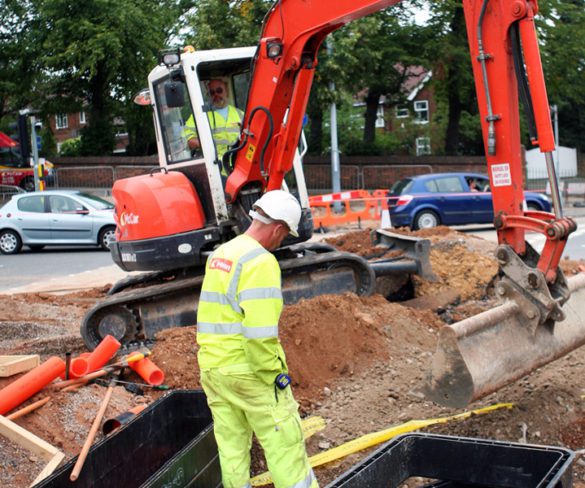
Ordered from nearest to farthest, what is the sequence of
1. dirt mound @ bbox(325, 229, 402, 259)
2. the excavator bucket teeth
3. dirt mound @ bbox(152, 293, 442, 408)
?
the excavator bucket teeth, dirt mound @ bbox(152, 293, 442, 408), dirt mound @ bbox(325, 229, 402, 259)

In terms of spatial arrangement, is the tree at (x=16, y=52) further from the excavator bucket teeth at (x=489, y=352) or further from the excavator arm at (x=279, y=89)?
the excavator bucket teeth at (x=489, y=352)

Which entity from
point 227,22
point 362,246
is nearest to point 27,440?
point 362,246

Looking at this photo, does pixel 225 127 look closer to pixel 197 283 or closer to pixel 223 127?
pixel 223 127

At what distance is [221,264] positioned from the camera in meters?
4.45

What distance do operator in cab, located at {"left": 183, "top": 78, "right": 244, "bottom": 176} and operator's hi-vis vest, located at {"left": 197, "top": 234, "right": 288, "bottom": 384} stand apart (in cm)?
449

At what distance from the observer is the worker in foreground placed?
168 inches

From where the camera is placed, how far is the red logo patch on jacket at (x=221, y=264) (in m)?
4.39

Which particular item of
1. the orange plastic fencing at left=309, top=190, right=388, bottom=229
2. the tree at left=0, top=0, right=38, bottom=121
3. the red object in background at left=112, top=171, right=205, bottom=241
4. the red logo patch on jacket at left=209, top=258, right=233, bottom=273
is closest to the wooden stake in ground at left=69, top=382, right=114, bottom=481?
the red logo patch on jacket at left=209, top=258, right=233, bottom=273

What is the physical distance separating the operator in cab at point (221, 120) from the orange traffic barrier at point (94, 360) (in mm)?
2519

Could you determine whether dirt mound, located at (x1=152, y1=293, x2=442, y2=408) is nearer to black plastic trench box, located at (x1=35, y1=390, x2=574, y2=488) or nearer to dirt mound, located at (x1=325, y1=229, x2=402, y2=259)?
black plastic trench box, located at (x1=35, y1=390, x2=574, y2=488)

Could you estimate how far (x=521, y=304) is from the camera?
5.96 meters

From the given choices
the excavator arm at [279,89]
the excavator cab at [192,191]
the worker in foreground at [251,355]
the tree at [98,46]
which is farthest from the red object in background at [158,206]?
the tree at [98,46]

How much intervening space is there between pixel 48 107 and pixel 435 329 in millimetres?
30471

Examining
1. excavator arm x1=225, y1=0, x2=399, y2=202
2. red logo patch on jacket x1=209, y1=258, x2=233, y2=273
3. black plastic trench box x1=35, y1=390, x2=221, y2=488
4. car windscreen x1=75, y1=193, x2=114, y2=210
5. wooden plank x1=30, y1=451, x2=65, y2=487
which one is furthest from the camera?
car windscreen x1=75, y1=193, x2=114, y2=210
